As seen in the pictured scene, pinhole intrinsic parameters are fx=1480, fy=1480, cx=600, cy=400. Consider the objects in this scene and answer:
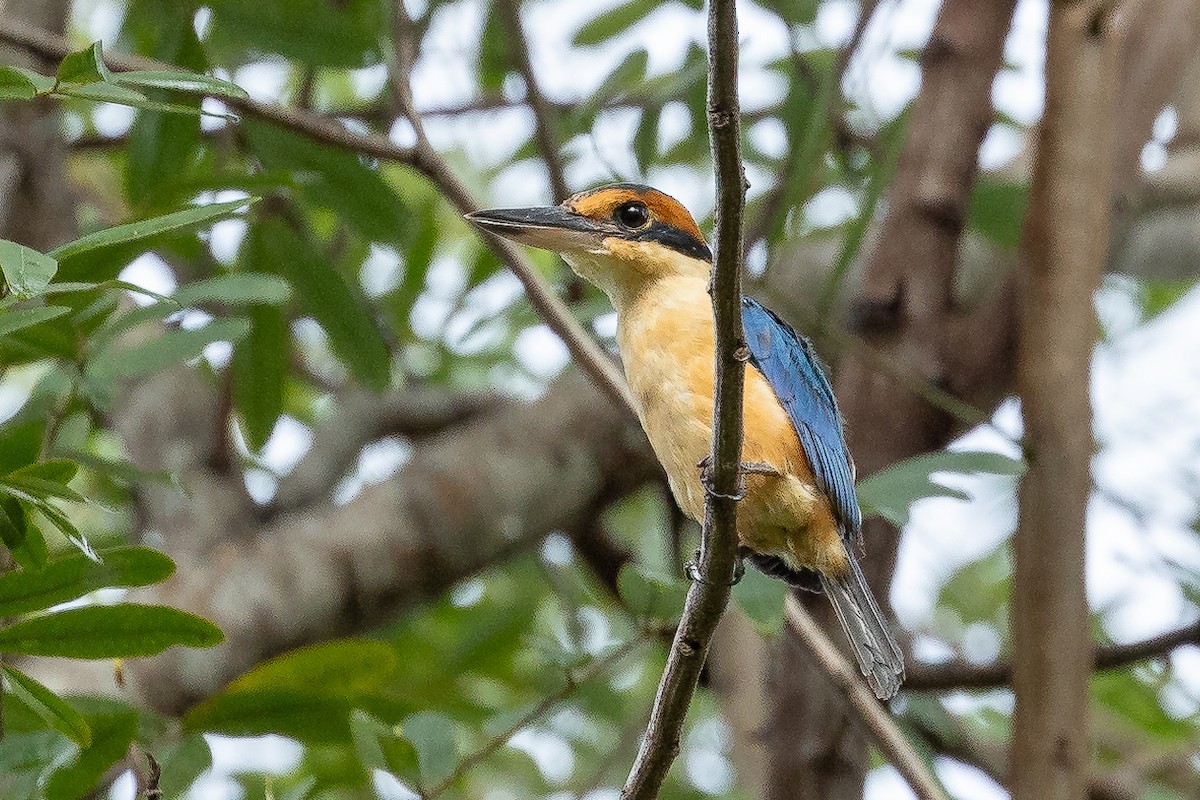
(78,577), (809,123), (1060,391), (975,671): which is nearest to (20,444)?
(78,577)

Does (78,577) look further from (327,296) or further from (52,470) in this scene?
(327,296)

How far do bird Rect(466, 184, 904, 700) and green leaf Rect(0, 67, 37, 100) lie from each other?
1162 mm

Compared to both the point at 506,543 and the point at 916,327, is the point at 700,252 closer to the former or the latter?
the point at 916,327

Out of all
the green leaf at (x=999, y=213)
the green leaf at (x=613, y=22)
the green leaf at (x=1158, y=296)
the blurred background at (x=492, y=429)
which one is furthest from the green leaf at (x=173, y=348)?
the green leaf at (x=1158, y=296)

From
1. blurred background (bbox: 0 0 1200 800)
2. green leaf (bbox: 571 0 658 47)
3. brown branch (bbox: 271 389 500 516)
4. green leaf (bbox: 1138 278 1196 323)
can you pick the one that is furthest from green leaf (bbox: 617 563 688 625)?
green leaf (bbox: 1138 278 1196 323)

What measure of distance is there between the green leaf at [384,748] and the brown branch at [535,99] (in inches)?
81.5

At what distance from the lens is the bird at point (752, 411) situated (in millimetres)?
2879

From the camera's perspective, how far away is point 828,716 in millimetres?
4301

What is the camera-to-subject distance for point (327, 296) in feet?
12.4

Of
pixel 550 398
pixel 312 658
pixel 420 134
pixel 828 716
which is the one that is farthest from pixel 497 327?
pixel 312 658

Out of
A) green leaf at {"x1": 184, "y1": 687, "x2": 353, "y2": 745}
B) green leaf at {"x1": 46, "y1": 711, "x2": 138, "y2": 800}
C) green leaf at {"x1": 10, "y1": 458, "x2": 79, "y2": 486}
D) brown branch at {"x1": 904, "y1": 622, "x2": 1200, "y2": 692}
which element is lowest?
green leaf at {"x1": 46, "y1": 711, "x2": 138, "y2": 800}

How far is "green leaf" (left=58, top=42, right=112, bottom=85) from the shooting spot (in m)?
1.90

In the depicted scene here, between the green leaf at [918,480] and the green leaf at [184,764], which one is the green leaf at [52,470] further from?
the green leaf at [918,480]

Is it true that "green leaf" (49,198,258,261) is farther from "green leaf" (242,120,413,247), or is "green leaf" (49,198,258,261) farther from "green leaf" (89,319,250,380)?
"green leaf" (242,120,413,247)
